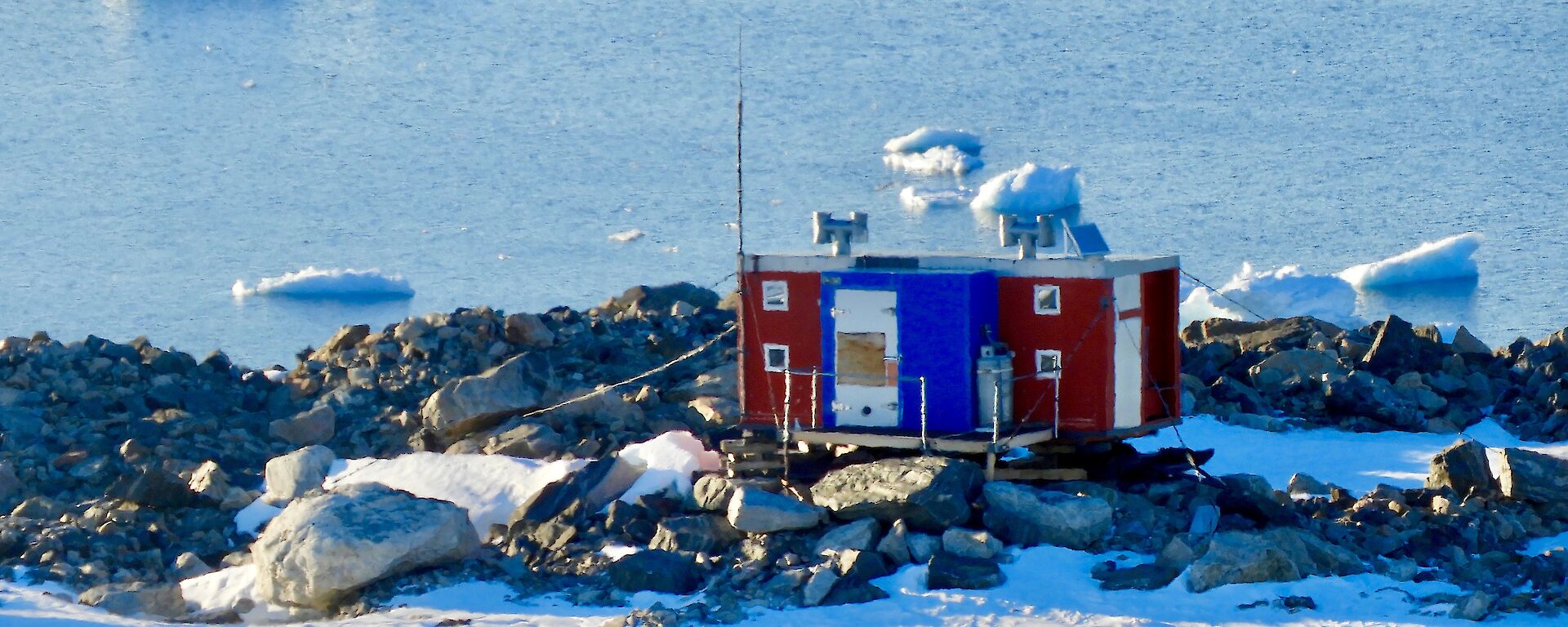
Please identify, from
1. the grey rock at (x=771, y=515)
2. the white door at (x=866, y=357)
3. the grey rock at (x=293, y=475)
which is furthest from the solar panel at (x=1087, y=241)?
the grey rock at (x=293, y=475)

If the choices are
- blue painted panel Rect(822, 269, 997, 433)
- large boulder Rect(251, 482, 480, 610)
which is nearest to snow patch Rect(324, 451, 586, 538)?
large boulder Rect(251, 482, 480, 610)

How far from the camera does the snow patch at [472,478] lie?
1520 centimetres

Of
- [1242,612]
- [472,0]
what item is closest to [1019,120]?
[472,0]

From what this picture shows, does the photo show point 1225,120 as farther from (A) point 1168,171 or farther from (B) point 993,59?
(B) point 993,59

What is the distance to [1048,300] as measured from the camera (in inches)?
562

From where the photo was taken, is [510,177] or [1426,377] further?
[510,177]

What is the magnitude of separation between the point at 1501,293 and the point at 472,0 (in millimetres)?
34646

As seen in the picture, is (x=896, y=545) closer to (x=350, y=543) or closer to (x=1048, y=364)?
(x=1048, y=364)

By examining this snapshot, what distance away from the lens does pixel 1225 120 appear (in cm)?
4231

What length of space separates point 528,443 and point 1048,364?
14.2 feet

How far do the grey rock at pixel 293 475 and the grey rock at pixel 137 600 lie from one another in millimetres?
2400

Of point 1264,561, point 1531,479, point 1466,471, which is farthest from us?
point 1466,471

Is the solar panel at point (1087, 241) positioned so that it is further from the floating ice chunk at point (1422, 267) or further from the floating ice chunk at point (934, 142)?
the floating ice chunk at point (934, 142)

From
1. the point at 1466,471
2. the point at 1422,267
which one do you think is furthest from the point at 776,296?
the point at 1422,267
